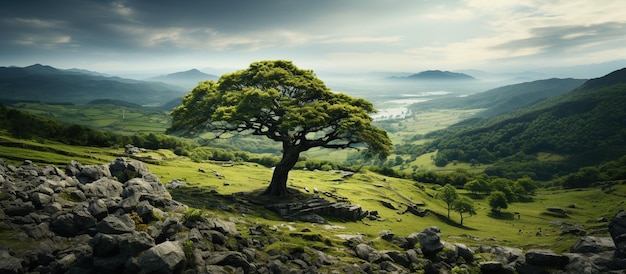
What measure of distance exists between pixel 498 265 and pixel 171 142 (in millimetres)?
122556

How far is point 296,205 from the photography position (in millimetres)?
37562

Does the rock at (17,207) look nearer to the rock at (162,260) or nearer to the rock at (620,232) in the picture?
the rock at (162,260)

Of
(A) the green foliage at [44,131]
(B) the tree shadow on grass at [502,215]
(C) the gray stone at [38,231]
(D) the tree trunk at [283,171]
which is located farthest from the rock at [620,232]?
(A) the green foliage at [44,131]

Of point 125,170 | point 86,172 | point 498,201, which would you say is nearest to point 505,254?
point 125,170

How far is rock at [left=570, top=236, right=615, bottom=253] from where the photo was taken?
20.1 metres

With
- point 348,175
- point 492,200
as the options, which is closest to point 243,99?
point 348,175

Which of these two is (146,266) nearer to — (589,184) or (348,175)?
(348,175)

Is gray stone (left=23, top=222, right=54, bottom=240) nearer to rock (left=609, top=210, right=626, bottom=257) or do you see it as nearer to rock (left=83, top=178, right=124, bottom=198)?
rock (left=83, top=178, right=124, bottom=198)

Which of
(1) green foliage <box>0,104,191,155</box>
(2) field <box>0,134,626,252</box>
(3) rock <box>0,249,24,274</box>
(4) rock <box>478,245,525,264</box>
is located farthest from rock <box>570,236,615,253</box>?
(1) green foliage <box>0,104,191,155</box>

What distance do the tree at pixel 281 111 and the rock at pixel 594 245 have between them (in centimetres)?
2114

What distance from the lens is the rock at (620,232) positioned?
60.3ft

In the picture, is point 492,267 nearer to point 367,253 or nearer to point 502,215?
point 367,253

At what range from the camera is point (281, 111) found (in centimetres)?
3819

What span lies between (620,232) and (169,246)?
Answer: 26193 mm
